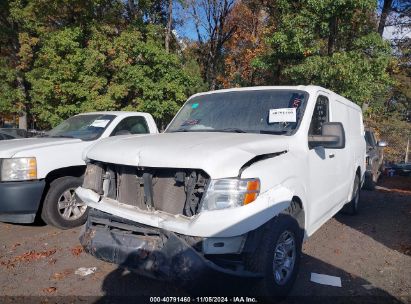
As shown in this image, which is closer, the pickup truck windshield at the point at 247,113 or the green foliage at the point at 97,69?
the pickup truck windshield at the point at 247,113

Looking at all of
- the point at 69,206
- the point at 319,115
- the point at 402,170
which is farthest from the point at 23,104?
the point at 402,170

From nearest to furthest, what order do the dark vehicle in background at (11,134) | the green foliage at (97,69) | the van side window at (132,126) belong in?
the van side window at (132,126)
the green foliage at (97,69)
the dark vehicle in background at (11,134)

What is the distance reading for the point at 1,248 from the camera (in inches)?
209

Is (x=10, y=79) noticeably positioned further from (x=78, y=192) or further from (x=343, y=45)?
(x=78, y=192)

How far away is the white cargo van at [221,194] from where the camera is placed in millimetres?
3051

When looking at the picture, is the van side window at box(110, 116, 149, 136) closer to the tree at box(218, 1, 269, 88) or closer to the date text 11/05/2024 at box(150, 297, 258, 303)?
the date text 11/05/2024 at box(150, 297, 258, 303)

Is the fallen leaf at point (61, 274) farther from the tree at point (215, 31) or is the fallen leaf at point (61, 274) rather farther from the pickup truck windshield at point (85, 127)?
the tree at point (215, 31)

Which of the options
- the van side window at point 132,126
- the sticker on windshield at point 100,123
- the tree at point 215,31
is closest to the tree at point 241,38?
the tree at point 215,31

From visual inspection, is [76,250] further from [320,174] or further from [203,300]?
[320,174]

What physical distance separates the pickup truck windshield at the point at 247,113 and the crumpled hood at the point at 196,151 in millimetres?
339

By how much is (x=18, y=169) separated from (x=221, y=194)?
142 inches

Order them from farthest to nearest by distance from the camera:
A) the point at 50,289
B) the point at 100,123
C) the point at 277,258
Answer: the point at 100,123, the point at 50,289, the point at 277,258

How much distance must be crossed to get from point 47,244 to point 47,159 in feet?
4.03

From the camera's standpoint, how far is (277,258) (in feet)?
11.6
